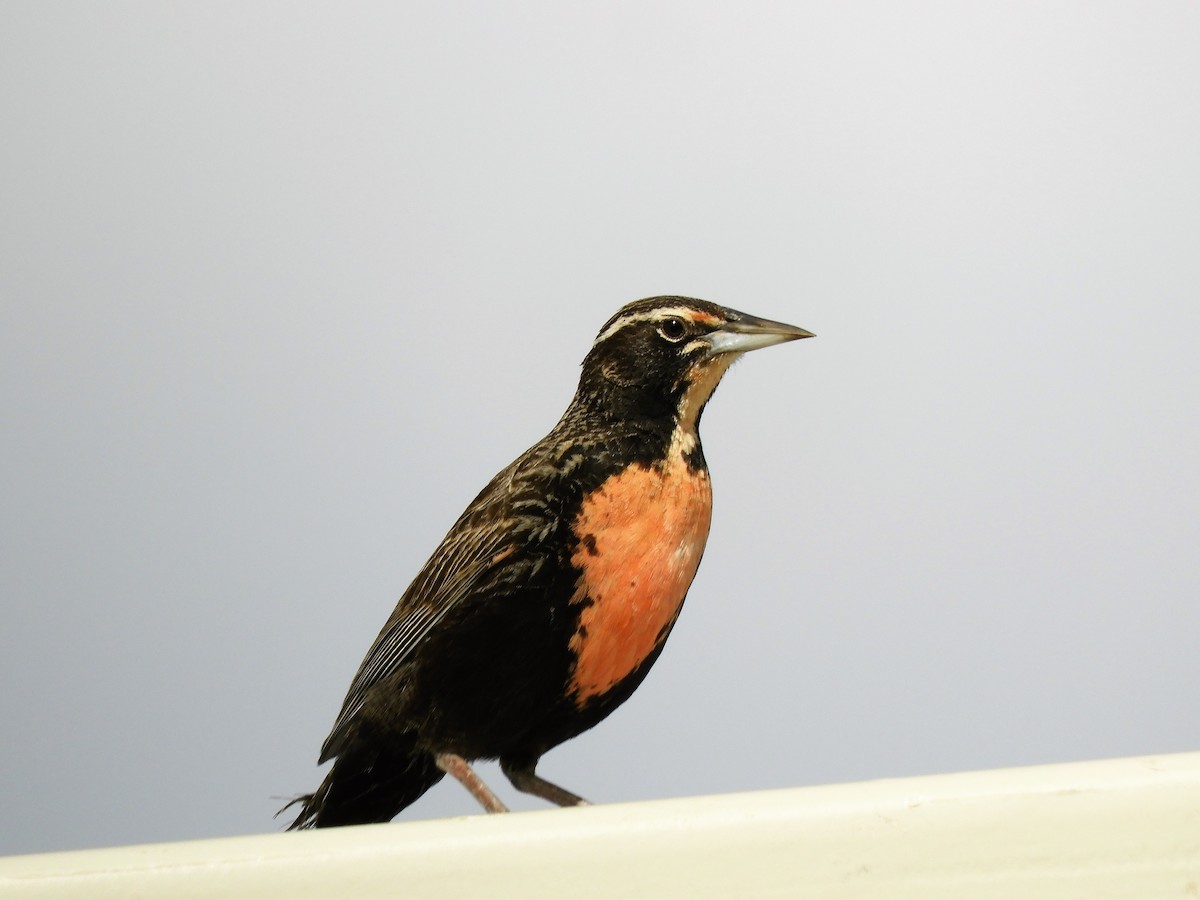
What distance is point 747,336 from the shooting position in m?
1.47

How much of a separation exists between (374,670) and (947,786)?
28.7 inches

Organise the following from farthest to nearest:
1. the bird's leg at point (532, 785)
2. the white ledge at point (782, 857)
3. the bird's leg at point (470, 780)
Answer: the bird's leg at point (532, 785) < the bird's leg at point (470, 780) < the white ledge at point (782, 857)

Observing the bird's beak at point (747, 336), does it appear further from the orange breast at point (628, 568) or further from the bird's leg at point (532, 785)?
the bird's leg at point (532, 785)

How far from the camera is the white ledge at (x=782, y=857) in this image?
2.86ft

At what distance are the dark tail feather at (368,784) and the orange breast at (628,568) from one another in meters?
0.21

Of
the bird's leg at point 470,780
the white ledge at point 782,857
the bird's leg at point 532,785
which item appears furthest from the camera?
the bird's leg at point 532,785

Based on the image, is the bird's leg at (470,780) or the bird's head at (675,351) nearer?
the bird's leg at (470,780)

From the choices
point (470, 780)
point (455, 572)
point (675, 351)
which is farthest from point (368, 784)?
point (675, 351)

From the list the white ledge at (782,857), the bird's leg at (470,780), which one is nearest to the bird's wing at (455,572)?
the bird's leg at (470,780)

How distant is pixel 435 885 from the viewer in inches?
34.9

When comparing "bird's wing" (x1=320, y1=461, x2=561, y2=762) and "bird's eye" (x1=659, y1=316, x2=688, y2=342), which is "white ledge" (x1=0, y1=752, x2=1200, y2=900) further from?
"bird's eye" (x1=659, y1=316, x2=688, y2=342)

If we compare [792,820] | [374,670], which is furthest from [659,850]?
[374,670]

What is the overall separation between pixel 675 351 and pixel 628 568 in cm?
29

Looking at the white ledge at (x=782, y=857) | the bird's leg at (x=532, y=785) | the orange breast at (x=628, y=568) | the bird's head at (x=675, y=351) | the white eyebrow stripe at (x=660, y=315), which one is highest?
the white eyebrow stripe at (x=660, y=315)
